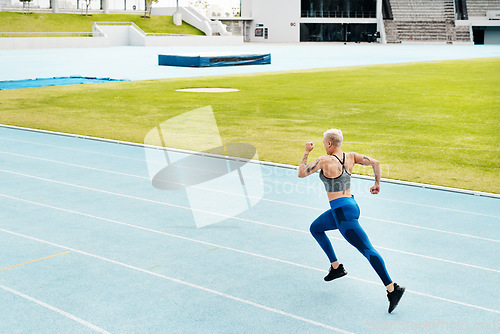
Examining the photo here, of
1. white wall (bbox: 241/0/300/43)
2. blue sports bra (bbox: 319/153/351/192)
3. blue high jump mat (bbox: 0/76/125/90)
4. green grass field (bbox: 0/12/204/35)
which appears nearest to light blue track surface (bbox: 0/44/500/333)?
blue sports bra (bbox: 319/153/351/192)

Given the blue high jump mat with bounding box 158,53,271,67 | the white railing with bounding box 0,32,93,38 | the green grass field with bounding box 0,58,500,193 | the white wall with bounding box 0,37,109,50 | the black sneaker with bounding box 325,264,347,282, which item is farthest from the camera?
the white railing with bounding box 0,32,93,38

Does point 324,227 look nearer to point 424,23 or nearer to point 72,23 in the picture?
point 72,23

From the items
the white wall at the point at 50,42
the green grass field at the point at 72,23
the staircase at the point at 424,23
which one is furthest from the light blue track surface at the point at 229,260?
the staircase at the point at 424,23

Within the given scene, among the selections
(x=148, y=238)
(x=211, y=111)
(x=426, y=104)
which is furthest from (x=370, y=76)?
(x=148, y=238)

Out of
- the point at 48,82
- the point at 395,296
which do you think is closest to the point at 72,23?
the point at 48,82

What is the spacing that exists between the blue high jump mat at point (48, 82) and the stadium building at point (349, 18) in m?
64.5

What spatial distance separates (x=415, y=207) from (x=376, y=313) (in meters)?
3.84

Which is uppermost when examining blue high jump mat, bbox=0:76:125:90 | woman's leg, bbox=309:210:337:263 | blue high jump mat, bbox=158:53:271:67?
blue high jump mat, bbox=158:53:271:67

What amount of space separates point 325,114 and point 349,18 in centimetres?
7684

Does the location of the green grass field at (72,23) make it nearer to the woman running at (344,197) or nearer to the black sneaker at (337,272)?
the black sneaker at (337,272)

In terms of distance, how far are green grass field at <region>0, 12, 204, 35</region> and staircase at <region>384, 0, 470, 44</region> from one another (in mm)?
28443

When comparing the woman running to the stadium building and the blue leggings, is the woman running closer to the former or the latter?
A: the blue leggings

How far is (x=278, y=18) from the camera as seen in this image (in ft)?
305

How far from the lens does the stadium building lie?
9212cm
